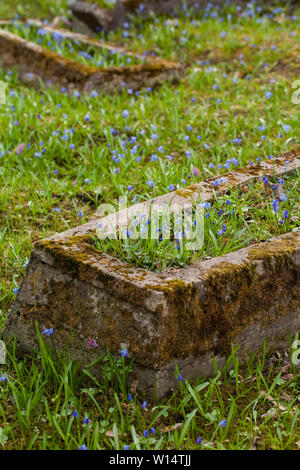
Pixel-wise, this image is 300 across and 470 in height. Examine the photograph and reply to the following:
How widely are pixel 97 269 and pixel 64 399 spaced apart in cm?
63

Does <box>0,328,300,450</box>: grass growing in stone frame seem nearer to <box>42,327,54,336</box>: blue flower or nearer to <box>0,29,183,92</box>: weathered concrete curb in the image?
<box>42,327,54,336</box>: blue flower

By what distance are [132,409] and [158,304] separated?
1.64 feet

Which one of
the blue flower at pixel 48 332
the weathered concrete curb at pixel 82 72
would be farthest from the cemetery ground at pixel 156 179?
A: the weathered concrete curb at pixel 82 72

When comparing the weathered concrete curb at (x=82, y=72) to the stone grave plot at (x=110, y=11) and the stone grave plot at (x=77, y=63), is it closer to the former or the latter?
the stone grave plot at (x=77, y=63)

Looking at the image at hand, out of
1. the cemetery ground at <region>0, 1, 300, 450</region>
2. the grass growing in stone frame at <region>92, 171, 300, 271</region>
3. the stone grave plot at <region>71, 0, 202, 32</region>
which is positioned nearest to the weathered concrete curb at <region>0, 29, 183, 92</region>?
the cemetery ground at <region>0, 1, 300, 450</region>

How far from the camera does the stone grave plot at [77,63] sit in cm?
620

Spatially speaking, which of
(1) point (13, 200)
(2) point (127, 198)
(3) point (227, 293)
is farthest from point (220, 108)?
(3) point (227, 293)

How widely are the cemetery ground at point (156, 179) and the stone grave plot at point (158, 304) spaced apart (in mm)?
75

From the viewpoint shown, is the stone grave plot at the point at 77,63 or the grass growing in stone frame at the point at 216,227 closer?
the grass growing in stone frame at the point at 216,227

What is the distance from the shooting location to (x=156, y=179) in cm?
445

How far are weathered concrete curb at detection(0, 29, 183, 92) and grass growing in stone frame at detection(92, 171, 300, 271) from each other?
2.90 m

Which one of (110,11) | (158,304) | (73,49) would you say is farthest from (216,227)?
(110,11)

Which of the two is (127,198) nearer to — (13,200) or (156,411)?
(13,200)

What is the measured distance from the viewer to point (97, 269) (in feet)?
9.33
